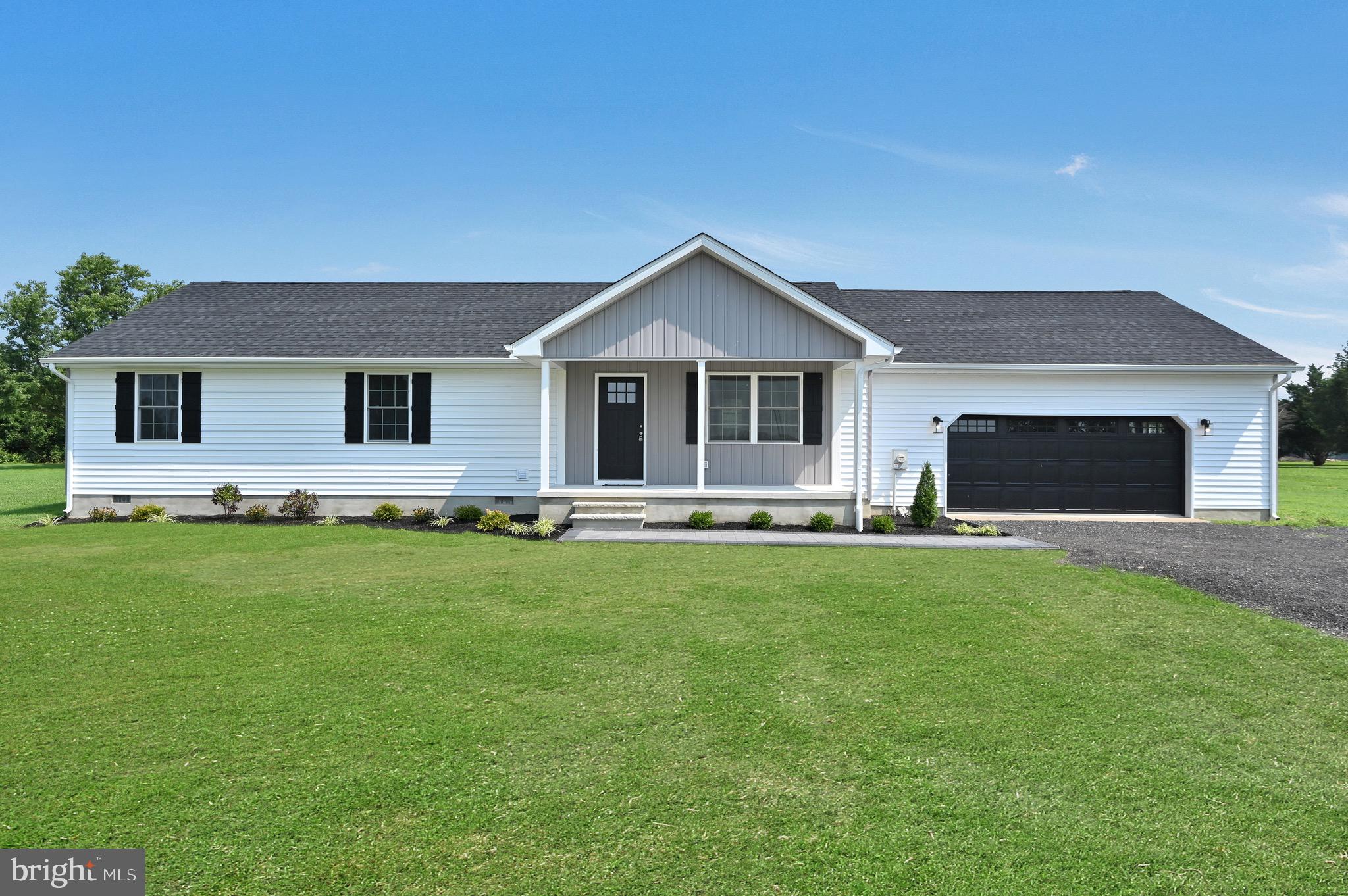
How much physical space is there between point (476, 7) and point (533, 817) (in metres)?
15.0

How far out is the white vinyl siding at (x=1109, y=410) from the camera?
15.3m

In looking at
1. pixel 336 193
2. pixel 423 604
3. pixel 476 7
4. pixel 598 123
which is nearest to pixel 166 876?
pixel 423 604

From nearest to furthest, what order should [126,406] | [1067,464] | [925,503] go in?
1. [925,503]
2. [126,406]
3. [1067,464]

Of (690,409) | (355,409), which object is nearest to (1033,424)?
(690,409)

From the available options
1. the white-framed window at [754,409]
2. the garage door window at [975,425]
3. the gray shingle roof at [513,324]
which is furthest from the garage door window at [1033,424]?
the white-framed window at [754,409]

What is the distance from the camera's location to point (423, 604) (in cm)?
692

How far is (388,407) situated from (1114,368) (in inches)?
617

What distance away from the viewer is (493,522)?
1321 centimetres

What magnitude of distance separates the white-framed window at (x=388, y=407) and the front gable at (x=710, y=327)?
4181 mm

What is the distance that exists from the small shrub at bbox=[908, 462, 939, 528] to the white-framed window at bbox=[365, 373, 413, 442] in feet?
34.9

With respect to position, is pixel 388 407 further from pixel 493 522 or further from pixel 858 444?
pixel 858 444

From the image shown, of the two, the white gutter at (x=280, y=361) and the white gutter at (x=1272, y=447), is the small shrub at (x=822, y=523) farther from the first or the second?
the white gutter at (x=1272, y=447)

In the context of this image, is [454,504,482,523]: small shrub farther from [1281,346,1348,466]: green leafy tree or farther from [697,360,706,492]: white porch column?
[1281,346,1348,466]: green leafy tree

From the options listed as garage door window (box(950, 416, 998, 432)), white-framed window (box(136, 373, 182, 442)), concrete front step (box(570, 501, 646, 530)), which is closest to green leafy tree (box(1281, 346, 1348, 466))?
garage door window (box(950, 416, 998, 432))
